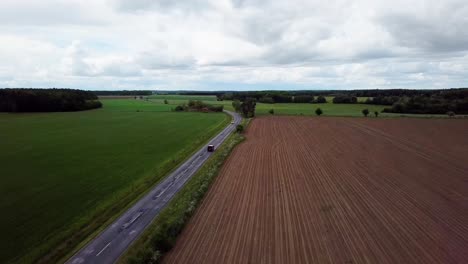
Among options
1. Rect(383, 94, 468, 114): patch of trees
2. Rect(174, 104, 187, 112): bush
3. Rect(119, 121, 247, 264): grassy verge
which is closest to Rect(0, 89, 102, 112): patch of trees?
Rect(174, 104, 187, 112): bush

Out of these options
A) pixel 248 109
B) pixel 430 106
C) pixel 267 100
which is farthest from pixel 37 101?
pixel 430 106

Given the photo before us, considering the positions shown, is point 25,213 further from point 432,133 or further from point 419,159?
point 432,133

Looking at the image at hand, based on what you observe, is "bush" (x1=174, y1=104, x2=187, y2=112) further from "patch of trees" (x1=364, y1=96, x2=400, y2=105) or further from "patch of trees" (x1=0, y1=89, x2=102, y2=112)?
"patch of trees" (x1=364, y1=96, x2=400, y2=105)

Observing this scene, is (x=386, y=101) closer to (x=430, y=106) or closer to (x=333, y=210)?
(x=430, y=106)

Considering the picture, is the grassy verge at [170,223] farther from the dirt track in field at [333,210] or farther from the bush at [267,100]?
the bush at [267,100]

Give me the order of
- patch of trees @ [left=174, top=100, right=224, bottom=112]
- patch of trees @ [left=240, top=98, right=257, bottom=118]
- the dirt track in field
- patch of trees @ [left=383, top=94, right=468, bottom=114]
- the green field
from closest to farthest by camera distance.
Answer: the dirt track in field
the green field
patch of trees @ [left=240, top=98, right=257, bottom=118]
patch of trees @ [left=383, top=94, right=468, bottom=114]
patch of trees @ [left=174, top=100, right=224, bottom=112]

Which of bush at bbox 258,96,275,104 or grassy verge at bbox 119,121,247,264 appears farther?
bush at bbox 258,96,275,104

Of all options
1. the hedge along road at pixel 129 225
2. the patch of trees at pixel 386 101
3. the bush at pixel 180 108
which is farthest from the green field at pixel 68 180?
the patch of trees at pixel 386 101
